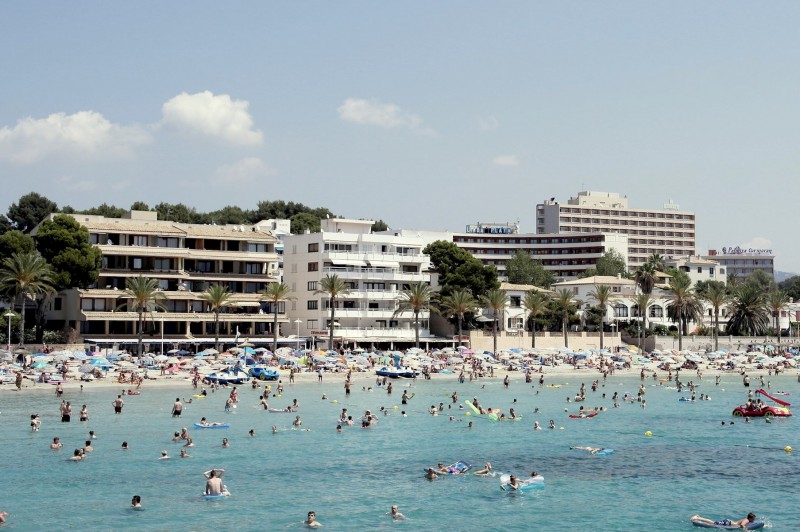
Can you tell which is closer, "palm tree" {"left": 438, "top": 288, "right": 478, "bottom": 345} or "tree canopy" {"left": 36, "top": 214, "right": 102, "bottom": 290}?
"tree canopy" {"left": 36, "top": 214, "right": 102, "bottom": 290}

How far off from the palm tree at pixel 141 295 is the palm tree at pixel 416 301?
29.2 meters


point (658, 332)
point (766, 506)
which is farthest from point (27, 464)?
point (658, 332)

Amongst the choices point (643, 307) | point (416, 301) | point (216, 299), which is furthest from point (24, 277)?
point (643, 307)

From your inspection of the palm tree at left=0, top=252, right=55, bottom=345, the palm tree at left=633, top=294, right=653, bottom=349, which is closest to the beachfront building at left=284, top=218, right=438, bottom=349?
the palm tree at left=633, top=294, right=653, bottom=349

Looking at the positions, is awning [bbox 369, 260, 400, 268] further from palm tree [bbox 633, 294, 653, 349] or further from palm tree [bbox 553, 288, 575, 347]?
palm tree [bbox 633, 294, 653, 349]

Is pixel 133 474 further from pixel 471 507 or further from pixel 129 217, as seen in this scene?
pixel 129 217

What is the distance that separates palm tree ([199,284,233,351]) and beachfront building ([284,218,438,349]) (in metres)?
10.7

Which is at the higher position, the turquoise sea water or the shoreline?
the shoreline

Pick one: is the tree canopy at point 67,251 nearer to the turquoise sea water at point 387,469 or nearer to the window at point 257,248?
the window at point 257,248

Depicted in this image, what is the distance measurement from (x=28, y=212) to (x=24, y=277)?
56347 millimetres

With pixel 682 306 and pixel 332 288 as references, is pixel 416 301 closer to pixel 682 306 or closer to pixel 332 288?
pixel 332 288

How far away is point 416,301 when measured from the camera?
111938mm

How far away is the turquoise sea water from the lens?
37.2 metres

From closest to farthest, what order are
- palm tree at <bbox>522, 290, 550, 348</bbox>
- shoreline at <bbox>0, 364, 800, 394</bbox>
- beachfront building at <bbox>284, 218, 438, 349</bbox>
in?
1. shoreline at <bbox>0, 364, 800, 394</bbox>
2. beachfront building at <bbox>284, 218, 438, 349</bbox>
3. palm tree at <bbox>522, 290, 550, 348</bbox>
